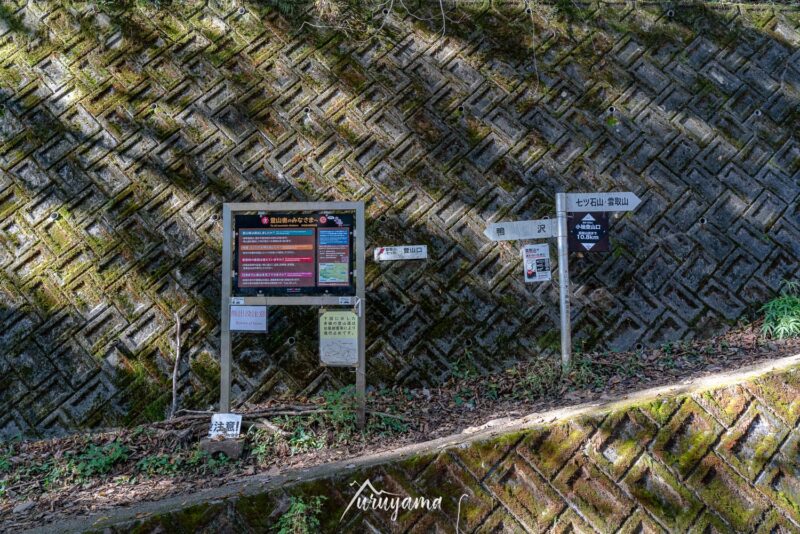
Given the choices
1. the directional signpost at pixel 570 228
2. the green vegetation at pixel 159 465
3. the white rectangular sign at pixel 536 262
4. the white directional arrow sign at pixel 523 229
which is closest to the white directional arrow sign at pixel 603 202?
the directional signpost at pixel 570 228

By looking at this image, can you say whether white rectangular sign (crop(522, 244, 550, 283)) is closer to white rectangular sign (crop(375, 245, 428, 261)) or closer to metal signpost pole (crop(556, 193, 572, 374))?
metal signpost pole (crop(556, 193, 572, 374))

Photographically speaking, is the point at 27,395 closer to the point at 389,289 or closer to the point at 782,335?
A: the point at 389,289

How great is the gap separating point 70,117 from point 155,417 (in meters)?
3.17

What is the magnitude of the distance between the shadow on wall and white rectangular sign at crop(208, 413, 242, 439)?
31.6 inches

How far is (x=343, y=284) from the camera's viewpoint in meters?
4.48

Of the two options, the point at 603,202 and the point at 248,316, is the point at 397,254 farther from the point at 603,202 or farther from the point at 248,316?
the point at 603,202

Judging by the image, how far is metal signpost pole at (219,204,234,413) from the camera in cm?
443

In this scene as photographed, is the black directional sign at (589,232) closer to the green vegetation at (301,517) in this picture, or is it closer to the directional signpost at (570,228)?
the directional signpost at (570,228)

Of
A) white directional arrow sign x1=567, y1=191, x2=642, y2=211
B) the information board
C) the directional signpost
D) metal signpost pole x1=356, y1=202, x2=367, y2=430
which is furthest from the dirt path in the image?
white directional arrow sign x1=567, y1=191, x2=642, y2=211

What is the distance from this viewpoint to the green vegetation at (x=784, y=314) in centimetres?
527

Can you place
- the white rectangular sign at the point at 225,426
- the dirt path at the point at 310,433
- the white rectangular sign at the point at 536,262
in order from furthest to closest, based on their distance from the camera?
the white rectangular sign at the point at 536,262 < the white rectangular sign at the point at 225,426 < the dirt path at the point at 310,433

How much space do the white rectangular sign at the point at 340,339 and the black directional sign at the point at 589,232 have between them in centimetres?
191

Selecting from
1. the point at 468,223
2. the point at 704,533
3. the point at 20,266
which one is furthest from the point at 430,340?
the point at 20,266

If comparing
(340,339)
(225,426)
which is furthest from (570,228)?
(225,426)
